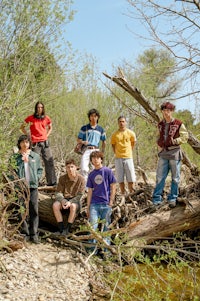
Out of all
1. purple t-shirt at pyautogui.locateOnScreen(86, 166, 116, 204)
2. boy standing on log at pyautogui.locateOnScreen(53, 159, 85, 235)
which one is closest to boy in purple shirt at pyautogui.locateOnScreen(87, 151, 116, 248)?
purple t-shirt at pyautogui.locateOnScreen(86, 166, 116, 204)

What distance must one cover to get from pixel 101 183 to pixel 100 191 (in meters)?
0.15

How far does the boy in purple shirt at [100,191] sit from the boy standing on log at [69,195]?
30cm

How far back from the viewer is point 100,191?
676 centimetres

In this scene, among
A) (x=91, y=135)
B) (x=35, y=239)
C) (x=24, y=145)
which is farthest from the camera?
(x=91, y=135)

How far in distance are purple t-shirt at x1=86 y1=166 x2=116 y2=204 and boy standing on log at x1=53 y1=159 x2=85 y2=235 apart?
0.33 meters

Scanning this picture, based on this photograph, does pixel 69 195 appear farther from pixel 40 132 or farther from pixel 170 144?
pixel 170 144

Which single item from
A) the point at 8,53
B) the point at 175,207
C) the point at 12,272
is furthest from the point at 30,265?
the point at 8,53

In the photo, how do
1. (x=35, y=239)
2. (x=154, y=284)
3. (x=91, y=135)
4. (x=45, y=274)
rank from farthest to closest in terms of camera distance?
(x=91, y=135) → (x=35, y=239) → (x=45, y=274) → (x=154, y=284)

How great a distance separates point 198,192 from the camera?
7258 millimetres

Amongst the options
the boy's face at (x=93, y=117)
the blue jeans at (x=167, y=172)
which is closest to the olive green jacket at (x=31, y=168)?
the boy's face at (x=93, y=117)

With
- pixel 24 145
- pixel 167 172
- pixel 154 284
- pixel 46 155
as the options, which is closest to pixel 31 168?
pixel 24 145

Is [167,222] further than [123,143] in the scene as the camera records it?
No

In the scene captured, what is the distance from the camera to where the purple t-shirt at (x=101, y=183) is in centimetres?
672

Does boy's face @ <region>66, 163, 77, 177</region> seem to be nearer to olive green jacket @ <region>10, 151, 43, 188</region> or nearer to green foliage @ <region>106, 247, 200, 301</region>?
olive green jacket @ <region>10, 151, 43, 188</region>
